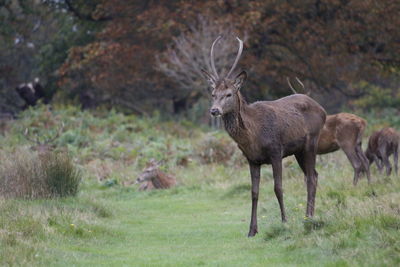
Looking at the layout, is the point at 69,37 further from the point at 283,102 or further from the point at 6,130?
the point at 283,102

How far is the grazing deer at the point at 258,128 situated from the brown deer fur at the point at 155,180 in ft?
24.6

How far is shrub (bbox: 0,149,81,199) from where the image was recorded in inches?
571

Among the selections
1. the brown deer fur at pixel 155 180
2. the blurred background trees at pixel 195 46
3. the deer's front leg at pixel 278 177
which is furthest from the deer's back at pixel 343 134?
the blurred background trees at pixel 195 46

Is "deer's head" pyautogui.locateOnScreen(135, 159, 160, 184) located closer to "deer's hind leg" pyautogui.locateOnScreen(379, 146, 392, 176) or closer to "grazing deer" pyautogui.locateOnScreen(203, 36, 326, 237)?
"deer's hind leg" pyautogui.locateOnScreen(379, 146, 392, 176)

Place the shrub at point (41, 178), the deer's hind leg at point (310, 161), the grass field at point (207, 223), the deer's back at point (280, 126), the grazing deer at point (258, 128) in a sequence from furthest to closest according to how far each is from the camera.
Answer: the shrub at point (41, 178), the deer's hind leg at point (310, 161), the deer's back at point (280, 126), the grazing deer at point (258, 128), the grass field at point (207, 223)

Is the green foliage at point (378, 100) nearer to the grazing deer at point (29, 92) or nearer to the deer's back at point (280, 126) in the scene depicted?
the grazing deer at point (29, 92)

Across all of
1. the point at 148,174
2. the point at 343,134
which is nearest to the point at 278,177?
the point at 343,134

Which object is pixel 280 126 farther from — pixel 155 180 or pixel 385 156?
pixel 155 180

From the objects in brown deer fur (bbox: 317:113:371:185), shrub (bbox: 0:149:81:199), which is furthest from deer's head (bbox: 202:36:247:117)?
brown deer fur (bbox: 317:113:371:185)

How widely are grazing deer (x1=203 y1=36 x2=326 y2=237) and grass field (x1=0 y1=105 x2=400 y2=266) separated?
2.35ft

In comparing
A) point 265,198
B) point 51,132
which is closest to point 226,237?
point 265,198

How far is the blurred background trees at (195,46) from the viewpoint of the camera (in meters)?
31.4

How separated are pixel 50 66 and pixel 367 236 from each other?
31.5 m

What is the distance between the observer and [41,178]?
1470 cm
